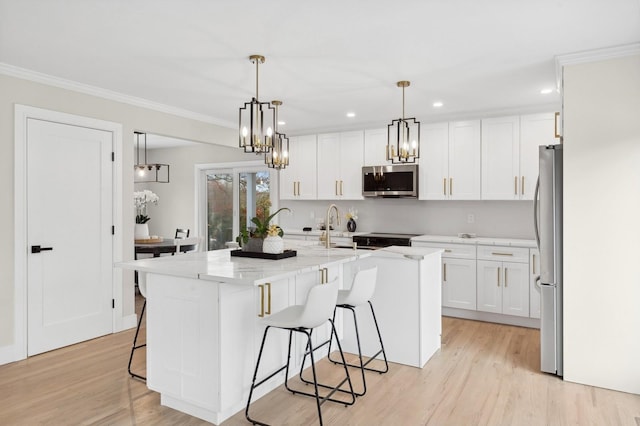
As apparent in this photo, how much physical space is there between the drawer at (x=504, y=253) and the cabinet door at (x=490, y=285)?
0.19 ft

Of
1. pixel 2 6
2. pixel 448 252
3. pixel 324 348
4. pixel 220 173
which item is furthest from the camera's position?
pixel 220 173

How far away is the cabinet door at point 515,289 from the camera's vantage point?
4.65 metres

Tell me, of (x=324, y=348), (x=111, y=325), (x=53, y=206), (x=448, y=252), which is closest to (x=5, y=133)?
(x=53, y=206)

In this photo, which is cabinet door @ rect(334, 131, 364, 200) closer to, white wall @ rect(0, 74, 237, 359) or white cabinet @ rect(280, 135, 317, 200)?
white cabinet @ rect(280, 135, 317, 200)

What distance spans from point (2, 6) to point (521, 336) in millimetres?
4941

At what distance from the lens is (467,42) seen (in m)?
3.01

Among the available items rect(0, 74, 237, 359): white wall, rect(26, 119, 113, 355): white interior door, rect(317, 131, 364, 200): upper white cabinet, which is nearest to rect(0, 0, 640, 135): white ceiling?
rect(0, 74, 237, 359): white wall

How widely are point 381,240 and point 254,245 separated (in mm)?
2645

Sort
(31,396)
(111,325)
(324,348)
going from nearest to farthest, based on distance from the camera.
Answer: (31,396)
(324,348)
(111,325)

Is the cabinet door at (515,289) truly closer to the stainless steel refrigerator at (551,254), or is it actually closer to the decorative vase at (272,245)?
the stainless steel refrigerator at (551,254)

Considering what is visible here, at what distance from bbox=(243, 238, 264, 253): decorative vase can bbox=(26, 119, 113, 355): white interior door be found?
1.92m

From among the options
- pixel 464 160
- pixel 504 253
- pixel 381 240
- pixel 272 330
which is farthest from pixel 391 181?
pixel 272 330

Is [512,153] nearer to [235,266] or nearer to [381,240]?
[381,240]

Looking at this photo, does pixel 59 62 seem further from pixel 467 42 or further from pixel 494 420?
pixel 494 420
